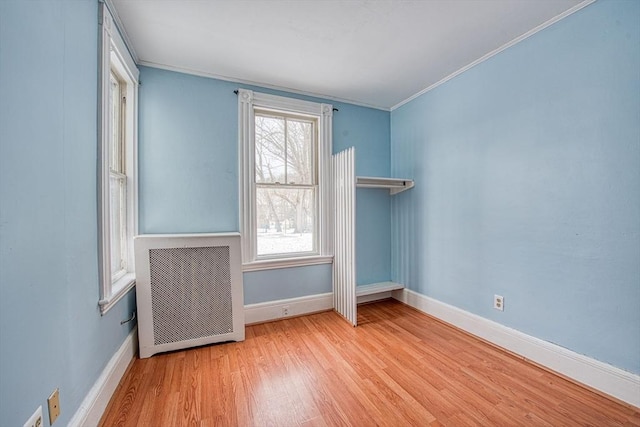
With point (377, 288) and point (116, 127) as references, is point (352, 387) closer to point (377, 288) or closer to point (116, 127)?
point (377, 288)

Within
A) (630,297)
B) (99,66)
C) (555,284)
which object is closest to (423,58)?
(555,284)

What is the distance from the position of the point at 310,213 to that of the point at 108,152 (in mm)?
1909

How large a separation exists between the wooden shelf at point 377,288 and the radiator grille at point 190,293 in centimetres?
144

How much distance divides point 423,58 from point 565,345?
98.2 inches

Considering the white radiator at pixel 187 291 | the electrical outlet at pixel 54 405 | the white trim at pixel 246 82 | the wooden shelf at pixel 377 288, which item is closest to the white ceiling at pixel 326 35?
the white trim at pixel 246 82

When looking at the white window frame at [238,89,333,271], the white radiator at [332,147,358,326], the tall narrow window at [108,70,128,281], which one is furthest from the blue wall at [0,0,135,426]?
the white radiator at [332,147,358,326]

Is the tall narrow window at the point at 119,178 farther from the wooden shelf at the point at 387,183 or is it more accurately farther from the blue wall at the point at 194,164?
the wooden shelf at the point at 387,183

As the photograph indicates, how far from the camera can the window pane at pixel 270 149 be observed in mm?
2777

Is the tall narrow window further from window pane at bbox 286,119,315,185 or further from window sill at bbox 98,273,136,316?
window pane at bbox 286,119,315,185

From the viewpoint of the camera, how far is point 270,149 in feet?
9.28

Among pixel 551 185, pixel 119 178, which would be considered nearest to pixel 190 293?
pixel 119 178

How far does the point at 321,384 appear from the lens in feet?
5.67

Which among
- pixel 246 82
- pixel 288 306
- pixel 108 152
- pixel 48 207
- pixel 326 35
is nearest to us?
pixel 48 207

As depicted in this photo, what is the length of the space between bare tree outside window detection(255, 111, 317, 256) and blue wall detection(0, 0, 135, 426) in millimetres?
1467
